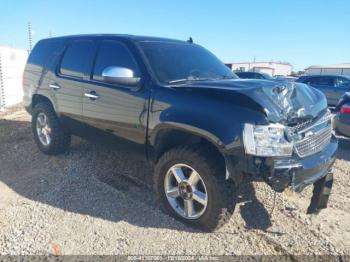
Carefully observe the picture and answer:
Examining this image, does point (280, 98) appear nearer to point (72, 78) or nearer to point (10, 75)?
point (72, 78)

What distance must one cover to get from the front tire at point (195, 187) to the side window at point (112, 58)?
3.91 ft

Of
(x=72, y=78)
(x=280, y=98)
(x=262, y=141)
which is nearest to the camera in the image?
(x=262, y=141)

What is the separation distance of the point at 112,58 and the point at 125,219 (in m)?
2.05

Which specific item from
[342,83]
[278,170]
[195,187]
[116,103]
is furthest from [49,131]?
[342,83]

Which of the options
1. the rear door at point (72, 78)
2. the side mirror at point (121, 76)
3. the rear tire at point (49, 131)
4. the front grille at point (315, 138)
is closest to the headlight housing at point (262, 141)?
the front grille at point (315, 138)

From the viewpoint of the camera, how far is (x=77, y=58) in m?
4.60

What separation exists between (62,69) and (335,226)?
427 cm

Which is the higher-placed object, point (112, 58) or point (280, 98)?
point (112, 58)

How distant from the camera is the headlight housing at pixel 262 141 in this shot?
2.72m

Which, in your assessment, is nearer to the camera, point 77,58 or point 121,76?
point 121,76

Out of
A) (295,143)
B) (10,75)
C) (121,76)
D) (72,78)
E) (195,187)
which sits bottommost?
(195,187)

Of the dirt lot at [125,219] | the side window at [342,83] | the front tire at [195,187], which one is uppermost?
the side window at [342,83]

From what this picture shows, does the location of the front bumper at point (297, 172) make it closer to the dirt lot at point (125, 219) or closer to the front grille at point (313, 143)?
the front grille at point (313, 143)

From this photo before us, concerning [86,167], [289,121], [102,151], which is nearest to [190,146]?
[289,121]
